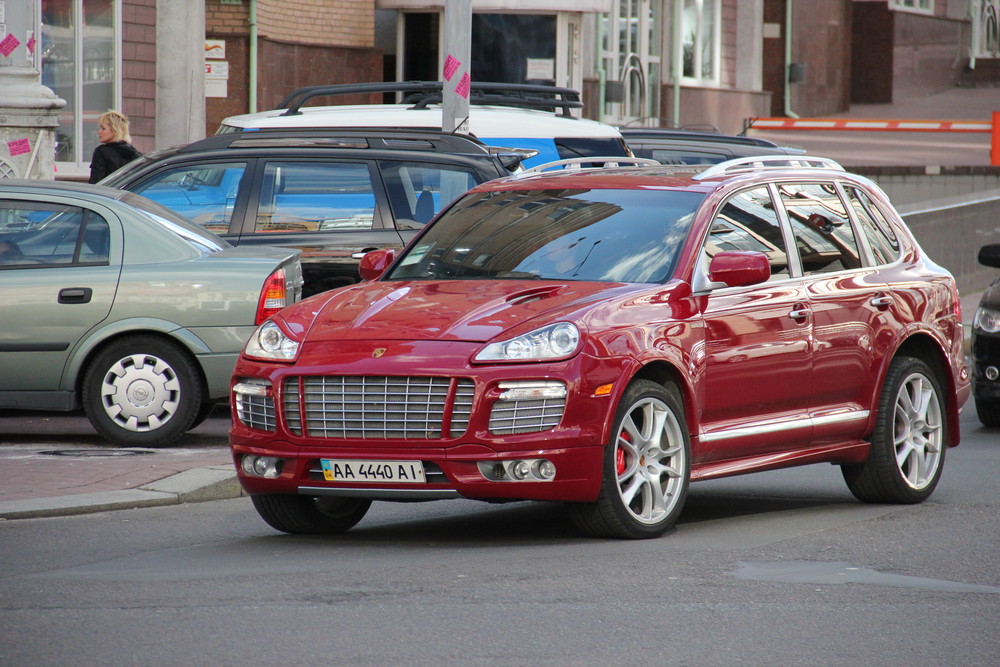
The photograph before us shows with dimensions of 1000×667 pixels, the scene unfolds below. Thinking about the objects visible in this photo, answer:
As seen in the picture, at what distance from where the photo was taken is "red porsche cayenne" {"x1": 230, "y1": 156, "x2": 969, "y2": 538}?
7.18 meters

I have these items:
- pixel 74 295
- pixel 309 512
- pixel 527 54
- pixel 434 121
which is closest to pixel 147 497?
pixel 309 512

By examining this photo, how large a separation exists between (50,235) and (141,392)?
1136mm

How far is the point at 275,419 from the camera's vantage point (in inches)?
294

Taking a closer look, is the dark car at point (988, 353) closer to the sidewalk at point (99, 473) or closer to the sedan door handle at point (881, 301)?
the sedan door handle at point (881, 301)

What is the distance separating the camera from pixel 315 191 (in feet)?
41.0

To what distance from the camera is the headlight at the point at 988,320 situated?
1264cm

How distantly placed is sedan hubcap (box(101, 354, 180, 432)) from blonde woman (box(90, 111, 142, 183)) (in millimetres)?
5019

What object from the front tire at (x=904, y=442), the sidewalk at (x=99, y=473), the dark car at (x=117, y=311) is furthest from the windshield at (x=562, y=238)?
the dark car at (x=117, y=311)

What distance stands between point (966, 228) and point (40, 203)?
46.2 feet

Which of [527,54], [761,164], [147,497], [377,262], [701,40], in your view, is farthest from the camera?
[701,40]

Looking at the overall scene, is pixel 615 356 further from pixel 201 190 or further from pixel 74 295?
pixel 201 190

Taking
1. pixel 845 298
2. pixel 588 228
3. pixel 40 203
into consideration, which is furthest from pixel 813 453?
pixel 40 203

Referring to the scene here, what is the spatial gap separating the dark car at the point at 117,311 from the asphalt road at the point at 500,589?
1948 mm

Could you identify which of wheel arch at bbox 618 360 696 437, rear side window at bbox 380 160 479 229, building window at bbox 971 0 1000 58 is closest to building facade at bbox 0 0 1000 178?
building window at bbox 971 0 1000 58
